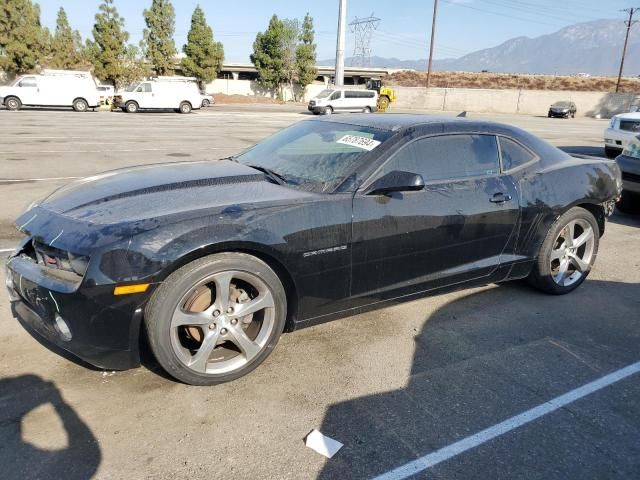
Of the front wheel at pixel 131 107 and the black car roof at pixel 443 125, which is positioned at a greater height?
the black car roof at pixel 443 125

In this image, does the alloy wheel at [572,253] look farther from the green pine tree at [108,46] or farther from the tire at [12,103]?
the green pine tree at [108,46]

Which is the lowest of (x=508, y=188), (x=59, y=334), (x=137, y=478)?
(x=137, y=478)

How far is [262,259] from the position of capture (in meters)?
2.98

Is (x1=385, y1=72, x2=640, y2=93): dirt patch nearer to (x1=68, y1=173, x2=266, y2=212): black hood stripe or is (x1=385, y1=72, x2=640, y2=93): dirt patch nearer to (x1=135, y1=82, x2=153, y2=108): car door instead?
(x1=135, y1=82, x2=153, y2=108): car door

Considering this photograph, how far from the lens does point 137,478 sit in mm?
2229

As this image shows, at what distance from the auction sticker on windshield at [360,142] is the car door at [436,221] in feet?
0.55

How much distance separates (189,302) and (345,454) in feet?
3.76

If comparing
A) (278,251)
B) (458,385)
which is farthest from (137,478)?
(458,385)

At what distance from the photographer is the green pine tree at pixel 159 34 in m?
51.0

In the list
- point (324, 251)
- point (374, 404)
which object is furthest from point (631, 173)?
point (374, 404)

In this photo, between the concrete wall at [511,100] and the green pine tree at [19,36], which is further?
the concrete wall at [511,100]

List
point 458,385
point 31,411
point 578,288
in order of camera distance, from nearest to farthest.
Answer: point 31,411, point 458,385, point 578,288

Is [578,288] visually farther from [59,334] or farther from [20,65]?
[20,65]

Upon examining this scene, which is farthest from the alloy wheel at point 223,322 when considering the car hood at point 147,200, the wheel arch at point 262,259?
the car hood at point 147,200
